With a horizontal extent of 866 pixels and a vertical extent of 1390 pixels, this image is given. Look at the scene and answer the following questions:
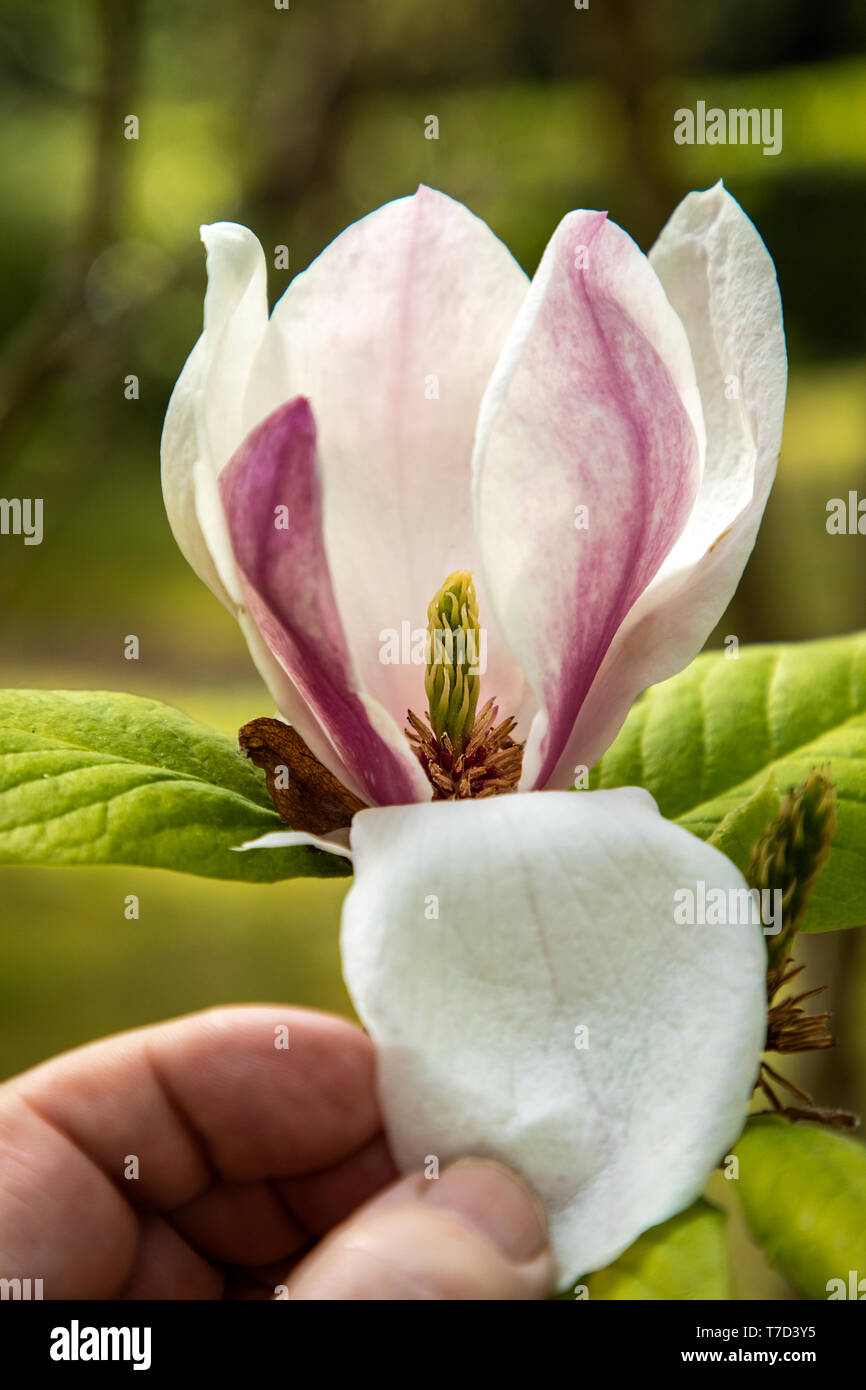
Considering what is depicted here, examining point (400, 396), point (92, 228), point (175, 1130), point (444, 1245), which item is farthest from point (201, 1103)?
point (92, 228)

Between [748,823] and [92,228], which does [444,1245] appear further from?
[92,228]

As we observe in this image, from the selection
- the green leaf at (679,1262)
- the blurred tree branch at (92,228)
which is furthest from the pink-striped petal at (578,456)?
the blurred tree branch at (92,228)

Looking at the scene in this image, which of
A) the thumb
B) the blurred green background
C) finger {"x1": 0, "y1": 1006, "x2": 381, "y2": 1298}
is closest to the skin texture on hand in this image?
finger {"x1": 0, "y1": 1006, "x2": 381, "y2": 1298}

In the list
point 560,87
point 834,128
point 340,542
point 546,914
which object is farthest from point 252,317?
point 560,87

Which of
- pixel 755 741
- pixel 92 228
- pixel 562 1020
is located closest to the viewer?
pixel 562 1020

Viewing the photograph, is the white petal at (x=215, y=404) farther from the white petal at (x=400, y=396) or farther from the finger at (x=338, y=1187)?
the finger at (x=338, y=1187)

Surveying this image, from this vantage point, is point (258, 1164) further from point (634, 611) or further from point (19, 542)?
point (19, 542)
